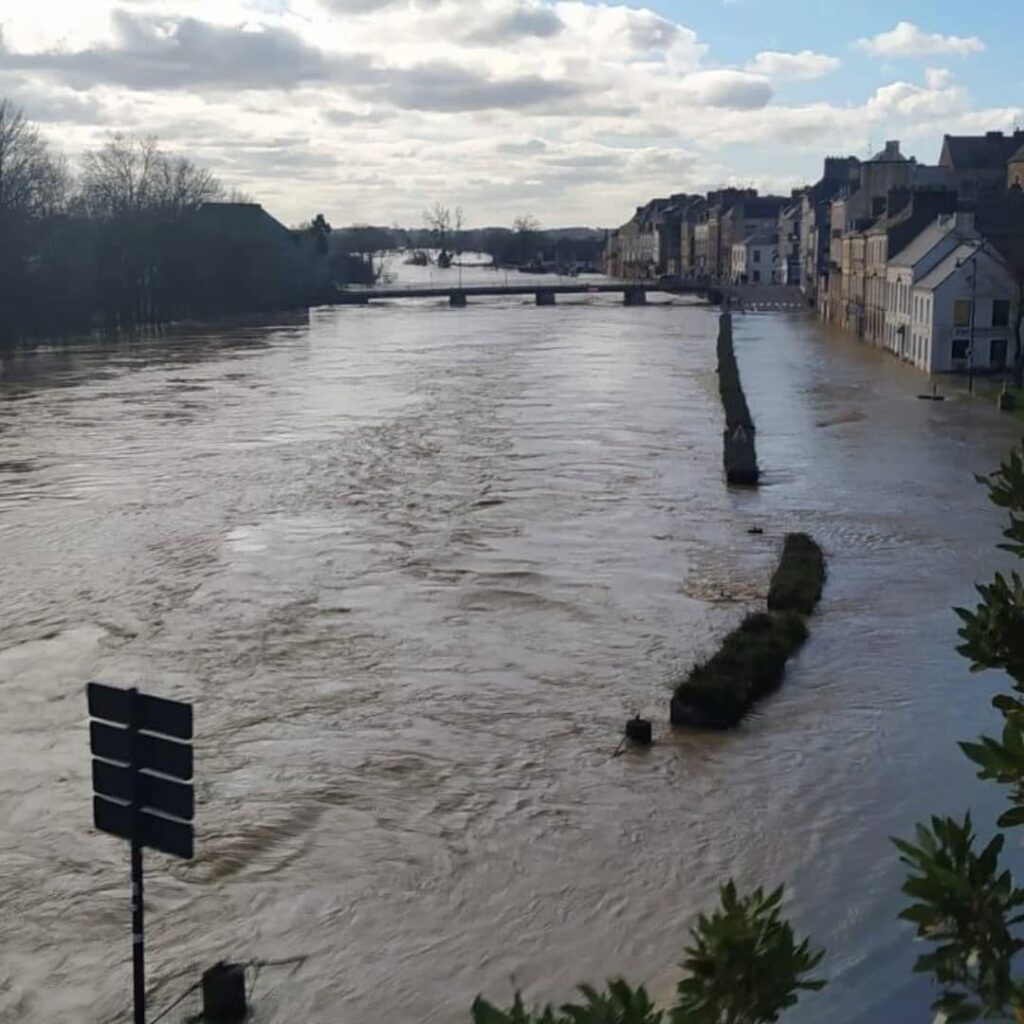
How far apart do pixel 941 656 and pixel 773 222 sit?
373ft

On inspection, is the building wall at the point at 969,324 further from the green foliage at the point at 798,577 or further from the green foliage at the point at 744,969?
the green foliage at the point at 744,969

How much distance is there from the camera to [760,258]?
12169cm

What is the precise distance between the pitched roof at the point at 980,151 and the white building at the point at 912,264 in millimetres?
30167

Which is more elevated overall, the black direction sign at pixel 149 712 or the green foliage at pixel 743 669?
the black direction sign at pixel 149 712

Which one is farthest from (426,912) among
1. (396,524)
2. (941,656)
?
(396,524)

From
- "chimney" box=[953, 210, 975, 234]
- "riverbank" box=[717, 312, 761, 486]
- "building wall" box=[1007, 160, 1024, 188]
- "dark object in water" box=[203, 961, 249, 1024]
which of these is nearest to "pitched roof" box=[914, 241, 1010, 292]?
"chimney" box=[953, 210, 975, 234]

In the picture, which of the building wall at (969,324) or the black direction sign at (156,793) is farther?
the building wall at (969,324)

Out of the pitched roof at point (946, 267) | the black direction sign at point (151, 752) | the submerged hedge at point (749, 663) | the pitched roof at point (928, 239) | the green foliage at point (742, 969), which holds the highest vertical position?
the pitched roof at point (928, 239)

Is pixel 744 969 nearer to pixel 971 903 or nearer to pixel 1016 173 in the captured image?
pixel 971 903

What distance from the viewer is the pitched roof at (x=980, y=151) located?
3285 inches

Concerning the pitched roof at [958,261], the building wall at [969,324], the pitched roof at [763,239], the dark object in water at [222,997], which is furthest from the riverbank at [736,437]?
the pitched roof at [763,239]

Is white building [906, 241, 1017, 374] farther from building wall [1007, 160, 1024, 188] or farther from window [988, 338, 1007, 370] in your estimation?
building wall [1007, 160, 1024, 188]

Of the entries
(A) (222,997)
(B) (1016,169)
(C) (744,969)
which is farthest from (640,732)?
(B) (1016,169)

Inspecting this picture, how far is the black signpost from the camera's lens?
285 inches
